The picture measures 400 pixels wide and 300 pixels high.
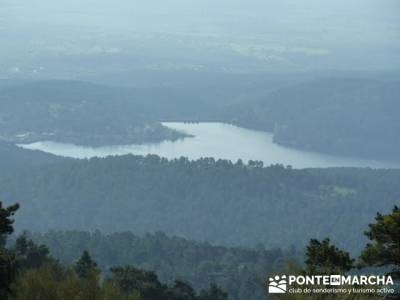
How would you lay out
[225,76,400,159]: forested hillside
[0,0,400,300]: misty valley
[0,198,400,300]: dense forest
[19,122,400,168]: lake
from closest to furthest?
[0,198,400,300]: dense forest
[0,0,400,300]: misty valley
[19,122,400,168]: lake
[225,76,400,159]: forested hillside

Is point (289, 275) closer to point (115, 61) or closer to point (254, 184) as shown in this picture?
point (254, 184)

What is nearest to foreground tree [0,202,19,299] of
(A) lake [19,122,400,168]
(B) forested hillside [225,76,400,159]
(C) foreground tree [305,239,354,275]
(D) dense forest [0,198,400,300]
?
(D) dense forest [0,198,400,300]

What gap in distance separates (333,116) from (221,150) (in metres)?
15.9

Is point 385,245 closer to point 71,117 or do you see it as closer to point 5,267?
point 5,267

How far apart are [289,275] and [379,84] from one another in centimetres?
7271

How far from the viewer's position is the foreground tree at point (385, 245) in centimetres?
1001

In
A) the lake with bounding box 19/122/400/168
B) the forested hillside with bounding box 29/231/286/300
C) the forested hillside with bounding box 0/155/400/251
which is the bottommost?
the forested hillside with bounding box 29/231/286/300

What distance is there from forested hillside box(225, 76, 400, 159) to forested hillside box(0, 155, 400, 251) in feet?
61.7

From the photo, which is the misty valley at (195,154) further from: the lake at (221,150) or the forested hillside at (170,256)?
the lake at (221,150)

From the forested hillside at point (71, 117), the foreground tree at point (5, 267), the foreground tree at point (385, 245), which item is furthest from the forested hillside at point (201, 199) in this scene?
the foreground tree at point (385, 245)

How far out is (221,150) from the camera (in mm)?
62438

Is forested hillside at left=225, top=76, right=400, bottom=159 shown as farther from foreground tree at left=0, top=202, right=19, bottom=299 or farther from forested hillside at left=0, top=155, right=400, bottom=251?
foreground tree at left=0, top=202, right=19, bottom=299

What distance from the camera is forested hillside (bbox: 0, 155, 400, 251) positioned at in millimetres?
41062

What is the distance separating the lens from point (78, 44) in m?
98.1
